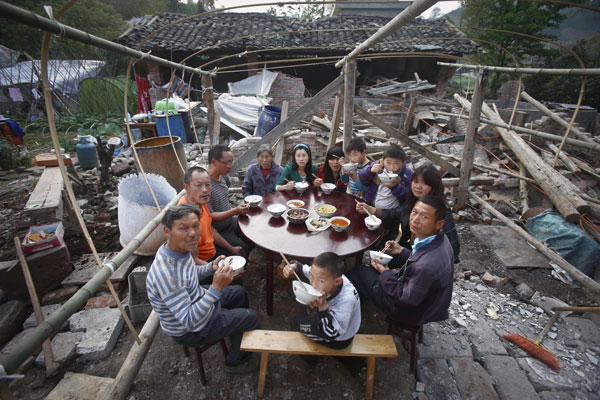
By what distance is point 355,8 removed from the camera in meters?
23.9

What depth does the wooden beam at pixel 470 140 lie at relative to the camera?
4.49 meters

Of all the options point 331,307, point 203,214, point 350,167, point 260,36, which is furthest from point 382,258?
point 260,36

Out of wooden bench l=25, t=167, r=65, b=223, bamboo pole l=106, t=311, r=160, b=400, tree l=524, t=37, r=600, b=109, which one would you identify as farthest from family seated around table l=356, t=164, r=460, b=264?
tree l=524, t=37, r=600, b=109

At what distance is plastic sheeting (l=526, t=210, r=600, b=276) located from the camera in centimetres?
387

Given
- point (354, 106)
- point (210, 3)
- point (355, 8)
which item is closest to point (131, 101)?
point (354, 106)

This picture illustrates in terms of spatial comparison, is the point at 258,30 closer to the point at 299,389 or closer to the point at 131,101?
the point at 131,101

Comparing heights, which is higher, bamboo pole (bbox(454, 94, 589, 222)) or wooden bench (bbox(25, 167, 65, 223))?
wooden bench (bbox(25, 167, 65, 223))

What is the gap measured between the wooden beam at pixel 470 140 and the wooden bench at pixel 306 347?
3.96 m

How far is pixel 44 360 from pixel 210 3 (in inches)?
1613

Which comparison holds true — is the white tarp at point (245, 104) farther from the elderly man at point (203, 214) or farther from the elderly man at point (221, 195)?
the elderly man at point (203, 214)

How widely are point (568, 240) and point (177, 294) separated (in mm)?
5343

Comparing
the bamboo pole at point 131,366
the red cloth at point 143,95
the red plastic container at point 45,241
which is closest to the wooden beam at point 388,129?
the bamboo pole at point 131,366

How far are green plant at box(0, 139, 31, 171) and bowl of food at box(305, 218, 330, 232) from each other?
989cm

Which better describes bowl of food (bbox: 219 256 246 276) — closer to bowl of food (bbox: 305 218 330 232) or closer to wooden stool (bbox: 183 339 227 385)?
wooden stool (bbox: 183 339 227 385)
